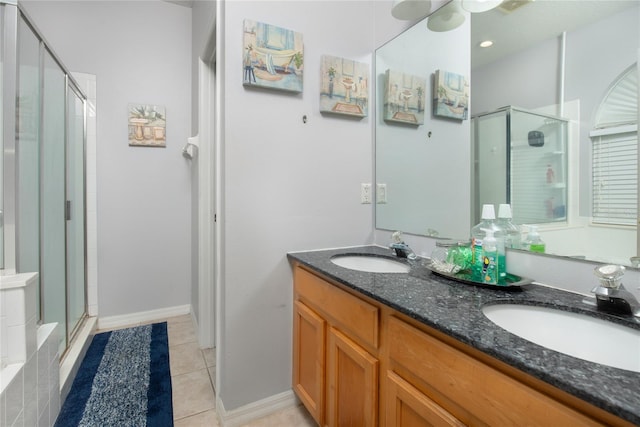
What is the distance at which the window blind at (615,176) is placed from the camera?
2.77 feet

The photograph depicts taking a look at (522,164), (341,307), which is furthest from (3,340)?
(522,164)

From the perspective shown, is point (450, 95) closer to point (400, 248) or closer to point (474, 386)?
point (400, 248)

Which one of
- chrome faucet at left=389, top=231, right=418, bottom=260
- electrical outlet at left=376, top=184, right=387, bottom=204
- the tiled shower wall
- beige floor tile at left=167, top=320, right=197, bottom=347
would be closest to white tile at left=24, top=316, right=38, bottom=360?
the tiled shower wall

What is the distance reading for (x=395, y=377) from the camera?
0.87m

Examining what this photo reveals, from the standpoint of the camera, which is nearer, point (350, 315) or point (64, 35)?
point (350, 315)

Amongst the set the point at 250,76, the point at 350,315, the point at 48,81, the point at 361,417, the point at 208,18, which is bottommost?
the point at 361,417

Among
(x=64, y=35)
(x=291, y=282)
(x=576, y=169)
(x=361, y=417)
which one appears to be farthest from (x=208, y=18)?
(x=361, y=417)

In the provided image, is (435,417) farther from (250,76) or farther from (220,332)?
(250,76)

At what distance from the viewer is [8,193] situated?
48.7 inches

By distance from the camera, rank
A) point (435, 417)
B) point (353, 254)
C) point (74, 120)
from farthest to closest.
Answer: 1. point (74, 120)
2. point (353, 254)
3. point (435, 417)

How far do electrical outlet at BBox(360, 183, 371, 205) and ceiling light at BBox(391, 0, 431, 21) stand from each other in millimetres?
866

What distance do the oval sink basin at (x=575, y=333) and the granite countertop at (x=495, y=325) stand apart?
0.08 feet

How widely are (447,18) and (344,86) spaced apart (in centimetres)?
56

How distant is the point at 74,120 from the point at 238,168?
1.64 metres
